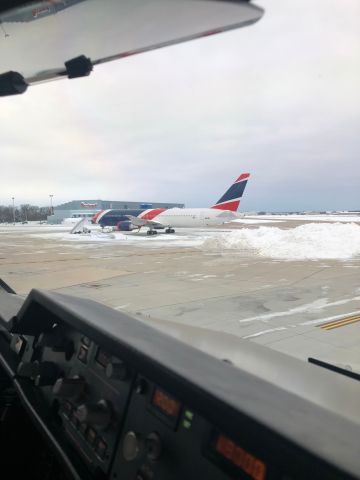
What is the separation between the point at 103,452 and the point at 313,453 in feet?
3.84

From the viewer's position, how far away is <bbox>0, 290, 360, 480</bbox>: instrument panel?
0.99m

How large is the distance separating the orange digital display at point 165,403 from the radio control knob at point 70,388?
57 centimetres

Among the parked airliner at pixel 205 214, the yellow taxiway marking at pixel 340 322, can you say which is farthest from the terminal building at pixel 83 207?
the yellow taxiway marking at pixel 340 322

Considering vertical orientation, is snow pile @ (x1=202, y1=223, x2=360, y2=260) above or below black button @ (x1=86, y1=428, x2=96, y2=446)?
below

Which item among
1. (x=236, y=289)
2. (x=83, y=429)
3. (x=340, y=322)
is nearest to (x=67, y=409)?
(x=83, y=429)

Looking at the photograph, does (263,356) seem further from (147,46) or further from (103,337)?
(147,46)

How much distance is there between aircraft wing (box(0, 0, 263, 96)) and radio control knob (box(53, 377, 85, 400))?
5.80ft

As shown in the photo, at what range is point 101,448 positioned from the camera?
5.74ft

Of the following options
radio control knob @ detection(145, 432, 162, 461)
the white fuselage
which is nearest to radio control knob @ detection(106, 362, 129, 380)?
radio control knob @ detection(145, 432, 162, 461)

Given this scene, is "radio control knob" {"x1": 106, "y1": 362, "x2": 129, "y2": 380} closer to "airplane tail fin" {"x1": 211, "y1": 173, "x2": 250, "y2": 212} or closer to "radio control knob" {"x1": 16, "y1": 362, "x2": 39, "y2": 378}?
"radio control knob" {"x1": 16, "y1": 362, "x2": 39, "y2": 378}

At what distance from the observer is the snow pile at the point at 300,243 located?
17047 millimetres

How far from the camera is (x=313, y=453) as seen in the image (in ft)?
2.96

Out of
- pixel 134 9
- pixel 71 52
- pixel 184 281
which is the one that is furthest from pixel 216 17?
pixel 184 281

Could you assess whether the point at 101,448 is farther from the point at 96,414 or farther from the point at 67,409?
the point at 67,409
